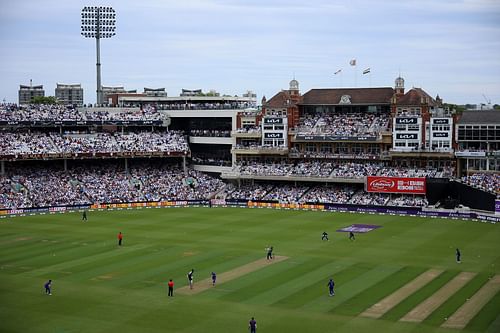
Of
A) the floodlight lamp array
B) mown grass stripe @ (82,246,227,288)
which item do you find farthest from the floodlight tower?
mown grass stripe @ (82,246,227,288)

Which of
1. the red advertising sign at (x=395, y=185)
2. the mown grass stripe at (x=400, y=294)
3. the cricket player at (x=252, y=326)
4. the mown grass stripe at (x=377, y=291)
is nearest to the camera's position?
the cricket player at (x=252, y=326)

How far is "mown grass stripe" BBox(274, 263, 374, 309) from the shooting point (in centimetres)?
3538

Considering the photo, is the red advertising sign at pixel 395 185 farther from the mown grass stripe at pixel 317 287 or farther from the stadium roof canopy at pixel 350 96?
the mown grass stripe at pixel 317 287

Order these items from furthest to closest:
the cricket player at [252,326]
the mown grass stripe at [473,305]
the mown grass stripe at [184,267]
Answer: the mown grass stripe at [184,267] → the mown grass stripe at [473,305] → the cricket player at [252,326]

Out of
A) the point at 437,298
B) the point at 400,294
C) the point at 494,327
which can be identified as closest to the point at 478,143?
the point at 400,294

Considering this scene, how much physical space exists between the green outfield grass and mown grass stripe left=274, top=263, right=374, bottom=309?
0.06 m

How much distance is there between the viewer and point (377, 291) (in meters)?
37.4

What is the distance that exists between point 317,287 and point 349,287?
1.69 meters

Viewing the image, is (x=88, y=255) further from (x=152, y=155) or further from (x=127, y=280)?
(x=152, y=155)

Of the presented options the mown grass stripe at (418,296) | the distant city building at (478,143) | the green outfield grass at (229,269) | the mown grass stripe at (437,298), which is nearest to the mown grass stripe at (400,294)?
the mown grass stripe at (418,296)

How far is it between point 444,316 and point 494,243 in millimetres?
20951

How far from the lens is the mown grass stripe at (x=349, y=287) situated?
3462cm

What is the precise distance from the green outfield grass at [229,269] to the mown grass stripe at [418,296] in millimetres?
56

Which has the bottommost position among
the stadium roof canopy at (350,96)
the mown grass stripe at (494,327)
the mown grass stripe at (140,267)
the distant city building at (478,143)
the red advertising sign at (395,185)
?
the mown grass stripe at (494,327)
